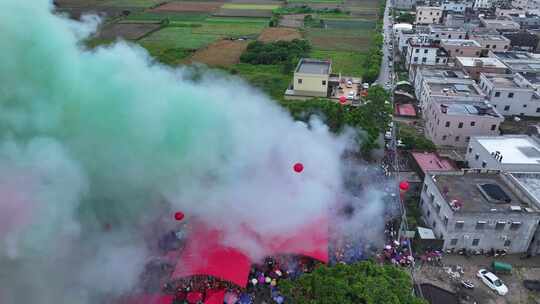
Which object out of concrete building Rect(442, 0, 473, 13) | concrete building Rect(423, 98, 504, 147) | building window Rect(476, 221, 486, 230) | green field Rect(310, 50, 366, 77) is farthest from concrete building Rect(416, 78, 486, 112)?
concrete building Rect(442, 0, 473, 13)

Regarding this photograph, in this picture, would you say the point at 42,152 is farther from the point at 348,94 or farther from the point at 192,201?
Answer: the point at 348,94

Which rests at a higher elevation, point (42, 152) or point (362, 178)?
point (42, 152)

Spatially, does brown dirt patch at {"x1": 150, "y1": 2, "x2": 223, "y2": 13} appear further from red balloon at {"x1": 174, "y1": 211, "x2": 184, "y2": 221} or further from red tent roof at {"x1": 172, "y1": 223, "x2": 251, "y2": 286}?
red tent roof at {"x1": 172, "y1": 223, "x2": 251, "y2": 286}

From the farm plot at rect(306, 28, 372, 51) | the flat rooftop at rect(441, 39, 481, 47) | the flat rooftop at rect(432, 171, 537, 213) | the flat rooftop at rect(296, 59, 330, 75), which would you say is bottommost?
the flat rooftop at rect(432, 171, 537, 213)

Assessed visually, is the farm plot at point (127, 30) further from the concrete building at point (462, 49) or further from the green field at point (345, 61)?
the concrete building at point (462, 49)

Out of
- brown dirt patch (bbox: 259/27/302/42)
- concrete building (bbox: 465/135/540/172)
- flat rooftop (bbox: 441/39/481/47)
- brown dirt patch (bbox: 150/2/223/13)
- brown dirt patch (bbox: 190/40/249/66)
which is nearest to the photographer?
concrete building (bbox: 465/135/540/172)

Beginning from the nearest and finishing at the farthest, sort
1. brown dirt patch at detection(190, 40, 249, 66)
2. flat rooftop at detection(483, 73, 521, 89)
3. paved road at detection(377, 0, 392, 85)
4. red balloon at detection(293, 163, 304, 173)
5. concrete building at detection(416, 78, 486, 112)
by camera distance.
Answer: red balloon at detection(293, 163, 304, 173) < concrete building at detection(416, 78, 486, 112) < flat rooftop at detection(483, 73, 521, 89) < paved road at detection(377, 0, 392, 85) < brown dirt patch at detection(190, 40, 249, 66)

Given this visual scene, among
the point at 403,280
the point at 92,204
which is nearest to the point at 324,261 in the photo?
the point at 403,280

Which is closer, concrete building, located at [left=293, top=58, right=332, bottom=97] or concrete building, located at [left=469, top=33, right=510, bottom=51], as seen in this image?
concrete building, located at [left=293, top=58, right=332, bottom=97]
